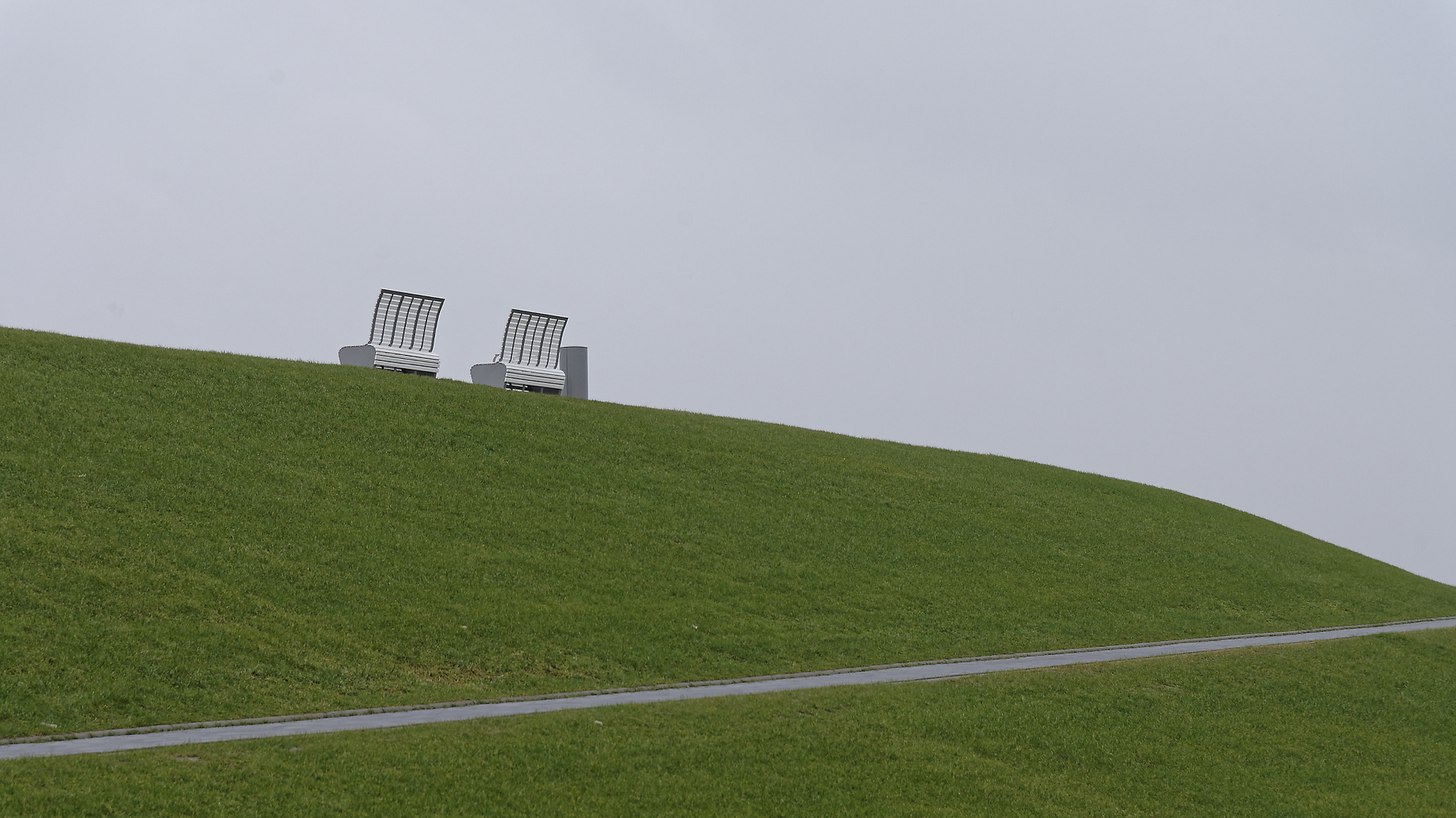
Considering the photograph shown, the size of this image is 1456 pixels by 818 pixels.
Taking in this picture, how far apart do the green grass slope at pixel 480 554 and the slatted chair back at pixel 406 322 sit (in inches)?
72.5

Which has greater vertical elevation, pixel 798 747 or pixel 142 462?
pixel 142 462

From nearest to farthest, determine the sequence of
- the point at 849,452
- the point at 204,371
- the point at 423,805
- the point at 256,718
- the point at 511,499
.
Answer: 1. the point at 423,805
2. the point at 256,718
3. the point at 511,499
4. the point at 204,371
5. the point at 849,452

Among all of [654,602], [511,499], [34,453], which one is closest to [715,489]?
[511,499]

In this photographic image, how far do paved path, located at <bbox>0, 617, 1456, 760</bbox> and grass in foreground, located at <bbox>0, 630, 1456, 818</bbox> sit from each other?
1.41 ft

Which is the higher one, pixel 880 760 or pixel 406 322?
pixel 406 322

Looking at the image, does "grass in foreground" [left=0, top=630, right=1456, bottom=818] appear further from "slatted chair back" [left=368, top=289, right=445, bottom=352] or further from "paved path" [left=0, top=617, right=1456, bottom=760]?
"slatted chair back" [left=368, top=289, right=445, bottom=352]

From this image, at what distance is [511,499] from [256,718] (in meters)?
9.06

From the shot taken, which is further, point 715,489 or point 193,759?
point 715,489

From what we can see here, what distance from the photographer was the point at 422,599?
47.4 ft

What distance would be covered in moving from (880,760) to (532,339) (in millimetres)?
19907

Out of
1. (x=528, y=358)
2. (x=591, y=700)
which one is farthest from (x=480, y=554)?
(x=528, y=358)

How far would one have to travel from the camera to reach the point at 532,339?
29.0 meters

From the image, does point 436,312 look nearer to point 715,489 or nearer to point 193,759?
point 715,489

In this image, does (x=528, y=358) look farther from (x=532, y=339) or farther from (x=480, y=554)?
(x=480, y=554)
